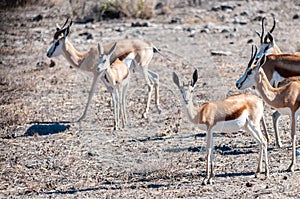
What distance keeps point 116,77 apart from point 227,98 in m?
3.27

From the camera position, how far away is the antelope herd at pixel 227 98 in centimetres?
771

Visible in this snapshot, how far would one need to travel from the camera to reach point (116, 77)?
10945mm

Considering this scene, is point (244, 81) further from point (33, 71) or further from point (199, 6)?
point (199, 6)

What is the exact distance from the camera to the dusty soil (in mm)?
Result: 7809

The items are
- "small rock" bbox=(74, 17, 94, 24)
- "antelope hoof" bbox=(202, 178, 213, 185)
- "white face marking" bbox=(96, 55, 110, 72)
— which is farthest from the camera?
"small rock" bbox=(74, 17, 94, 24)

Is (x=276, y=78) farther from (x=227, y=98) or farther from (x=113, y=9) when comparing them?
(x=113, y=9)

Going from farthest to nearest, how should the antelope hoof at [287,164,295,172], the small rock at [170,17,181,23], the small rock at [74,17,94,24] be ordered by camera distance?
1. the small rock at [74,17,94,24]
2. the small rock at [170,17,181,23]
3. the antelope hoof at [287,164,295,172]

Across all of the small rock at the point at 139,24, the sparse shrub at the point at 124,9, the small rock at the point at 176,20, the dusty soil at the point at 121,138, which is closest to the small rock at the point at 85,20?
the sparse shrub at the point at 124,9

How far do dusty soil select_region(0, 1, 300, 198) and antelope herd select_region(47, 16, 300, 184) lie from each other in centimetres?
29

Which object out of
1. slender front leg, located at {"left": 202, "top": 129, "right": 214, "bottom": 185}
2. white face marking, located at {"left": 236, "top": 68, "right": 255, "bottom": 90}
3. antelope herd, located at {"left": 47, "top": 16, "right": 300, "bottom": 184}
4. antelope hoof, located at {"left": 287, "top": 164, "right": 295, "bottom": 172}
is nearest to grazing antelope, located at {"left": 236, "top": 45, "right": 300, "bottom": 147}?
antelope herd, located at {"left": 47, "top": 16, "right": 300, "bottom": 184}

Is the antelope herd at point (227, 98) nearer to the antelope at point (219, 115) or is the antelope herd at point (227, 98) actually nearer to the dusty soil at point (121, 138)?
the antelope at point (219, 115)

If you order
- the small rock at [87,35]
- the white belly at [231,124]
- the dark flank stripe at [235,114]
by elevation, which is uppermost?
the small rock at [87,35]

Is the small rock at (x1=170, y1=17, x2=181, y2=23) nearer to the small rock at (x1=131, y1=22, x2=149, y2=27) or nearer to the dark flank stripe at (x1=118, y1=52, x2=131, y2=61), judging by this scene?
the small rock at (x1=131, y1=22, x2=149, y2=27)

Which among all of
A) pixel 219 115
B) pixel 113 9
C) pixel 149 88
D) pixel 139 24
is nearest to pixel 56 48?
pixel 149 88
